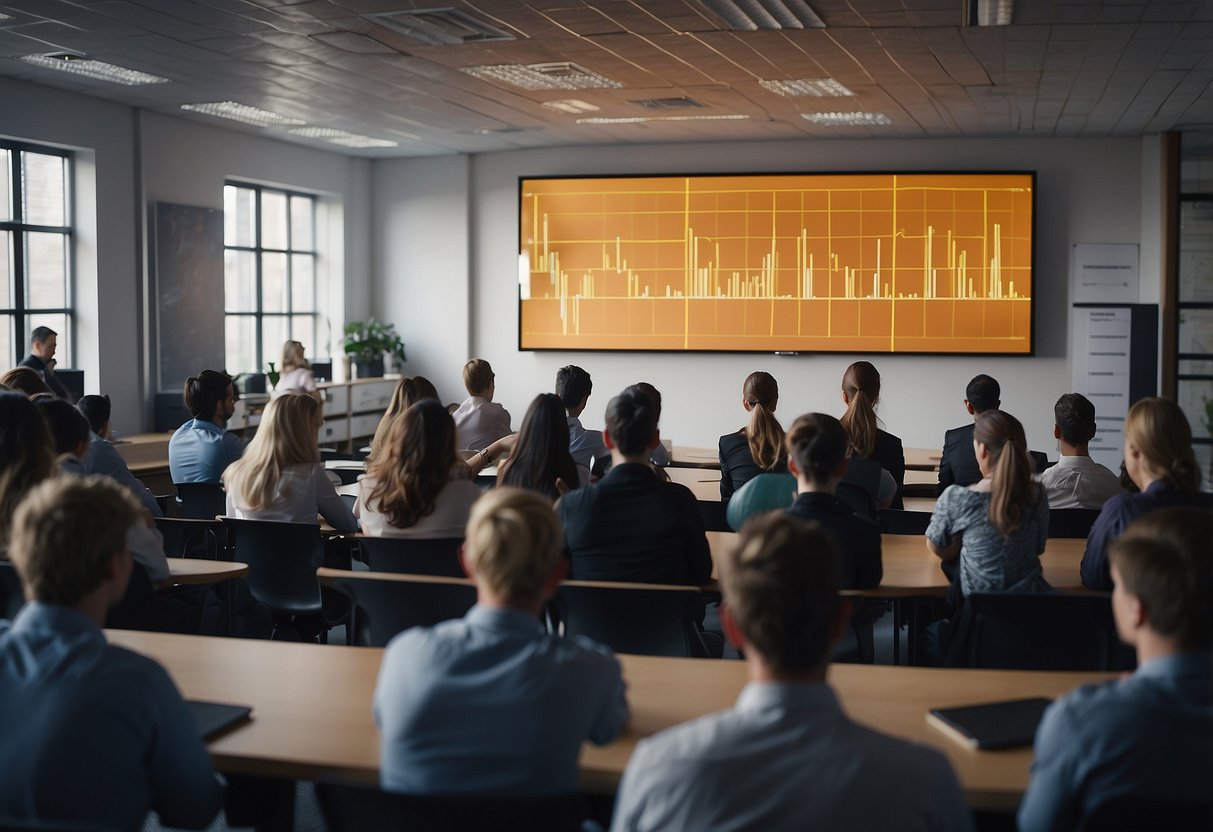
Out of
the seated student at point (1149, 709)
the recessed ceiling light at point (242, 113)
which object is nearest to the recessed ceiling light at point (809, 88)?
the recessed ceiling light at point (242, 113)

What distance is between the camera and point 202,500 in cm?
591

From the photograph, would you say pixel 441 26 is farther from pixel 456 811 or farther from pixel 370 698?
pixel 456 811

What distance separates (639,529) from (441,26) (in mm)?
4355

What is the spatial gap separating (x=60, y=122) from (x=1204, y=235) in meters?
9.69

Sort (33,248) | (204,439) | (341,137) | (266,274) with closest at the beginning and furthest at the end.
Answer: (204,439) < (33,248) < (341,137) < (266,274)

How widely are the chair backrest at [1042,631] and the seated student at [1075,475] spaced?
1585 millimetres

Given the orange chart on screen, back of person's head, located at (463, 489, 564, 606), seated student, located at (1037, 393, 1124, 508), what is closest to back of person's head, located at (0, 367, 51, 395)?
back of person's head, located at (463, 489, 564, 606)

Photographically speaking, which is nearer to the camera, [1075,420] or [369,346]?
[1075,420]

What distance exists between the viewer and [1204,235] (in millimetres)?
10812

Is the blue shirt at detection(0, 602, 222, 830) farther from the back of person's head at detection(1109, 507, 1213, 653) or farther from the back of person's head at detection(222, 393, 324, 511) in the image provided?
the back of person's head at detection(222, 393, 324, 511)

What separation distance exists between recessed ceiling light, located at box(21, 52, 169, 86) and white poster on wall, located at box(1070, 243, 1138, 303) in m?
8.12

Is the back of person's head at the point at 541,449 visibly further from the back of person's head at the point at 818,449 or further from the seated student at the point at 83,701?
the seated student at the point at 83,701

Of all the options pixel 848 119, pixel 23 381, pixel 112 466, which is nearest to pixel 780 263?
pixel 848 119

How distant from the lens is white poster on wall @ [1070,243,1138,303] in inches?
441
